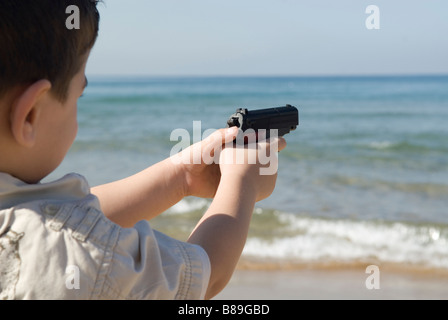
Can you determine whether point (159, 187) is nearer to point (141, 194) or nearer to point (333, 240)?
point (141, 194)

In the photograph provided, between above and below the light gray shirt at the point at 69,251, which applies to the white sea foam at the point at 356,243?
above

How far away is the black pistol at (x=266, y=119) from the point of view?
1228mm

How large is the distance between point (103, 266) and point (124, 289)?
49 mm

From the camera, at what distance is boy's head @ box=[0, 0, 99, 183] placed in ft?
2.49

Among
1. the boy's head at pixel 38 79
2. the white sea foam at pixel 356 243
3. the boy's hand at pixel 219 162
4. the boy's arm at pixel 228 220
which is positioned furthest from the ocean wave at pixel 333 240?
the boy's head at pixel 38 79

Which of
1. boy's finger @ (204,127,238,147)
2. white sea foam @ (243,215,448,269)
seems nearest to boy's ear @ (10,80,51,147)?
boy's finger @ (204,127,238,147)

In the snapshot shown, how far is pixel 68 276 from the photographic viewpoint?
2.49 feet

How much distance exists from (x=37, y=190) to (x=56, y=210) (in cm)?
6

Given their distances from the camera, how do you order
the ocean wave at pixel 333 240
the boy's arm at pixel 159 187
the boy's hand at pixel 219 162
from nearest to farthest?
the boy's hand at pixel 219 162, the boy's arm at pixel 159 187, the ocean wave at pixel 333 240

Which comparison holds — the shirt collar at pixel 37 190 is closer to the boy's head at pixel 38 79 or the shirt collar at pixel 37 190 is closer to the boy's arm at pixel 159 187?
the boy's head at pixel 38 79

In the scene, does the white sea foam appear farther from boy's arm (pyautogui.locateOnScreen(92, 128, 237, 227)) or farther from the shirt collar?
the shirt collar

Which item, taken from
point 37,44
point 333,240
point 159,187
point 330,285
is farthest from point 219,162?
point 333,240

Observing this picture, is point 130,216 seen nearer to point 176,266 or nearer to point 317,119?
point 176,266
